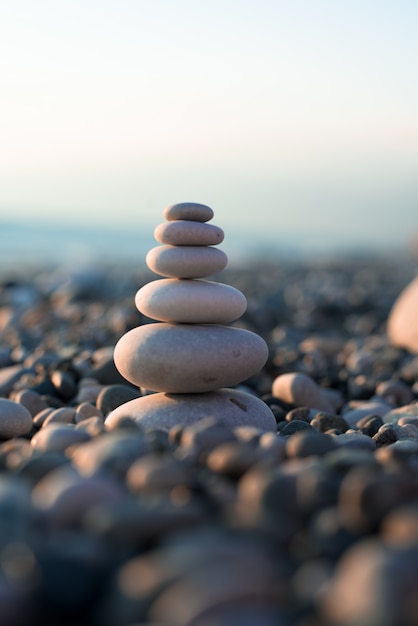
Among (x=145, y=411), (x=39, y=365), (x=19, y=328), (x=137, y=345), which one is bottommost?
(x=19, y=328)

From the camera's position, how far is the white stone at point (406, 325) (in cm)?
938

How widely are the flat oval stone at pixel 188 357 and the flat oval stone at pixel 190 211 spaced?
740 mm

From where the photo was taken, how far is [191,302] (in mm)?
4895

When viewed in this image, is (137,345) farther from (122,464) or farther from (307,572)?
(307,572)

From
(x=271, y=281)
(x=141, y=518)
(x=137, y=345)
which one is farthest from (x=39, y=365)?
(x=271, y=281)

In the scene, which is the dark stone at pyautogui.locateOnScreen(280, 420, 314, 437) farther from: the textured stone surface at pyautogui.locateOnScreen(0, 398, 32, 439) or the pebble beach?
the textured stone surface at pyautogui.locateOnScreen(0, 398, 32, 439)

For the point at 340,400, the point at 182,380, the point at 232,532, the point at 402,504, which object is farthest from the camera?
the point at 340,400

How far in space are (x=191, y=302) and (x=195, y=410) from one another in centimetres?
70

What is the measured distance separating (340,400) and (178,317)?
8.74ft

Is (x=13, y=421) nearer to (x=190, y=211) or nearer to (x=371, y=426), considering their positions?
(x=190, y=211)

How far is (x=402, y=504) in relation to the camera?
2633 millimetres

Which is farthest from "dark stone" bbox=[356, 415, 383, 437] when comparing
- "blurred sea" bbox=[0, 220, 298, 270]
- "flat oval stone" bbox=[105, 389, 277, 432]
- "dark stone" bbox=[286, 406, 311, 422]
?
"blurred sea" bbox=[0, 220, 298, 270]

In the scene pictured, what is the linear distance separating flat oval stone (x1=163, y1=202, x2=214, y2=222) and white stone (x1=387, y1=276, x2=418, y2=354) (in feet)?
16.6

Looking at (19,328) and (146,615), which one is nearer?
(146,615)
